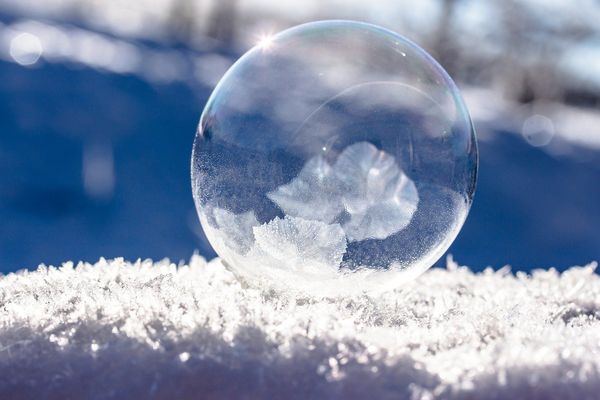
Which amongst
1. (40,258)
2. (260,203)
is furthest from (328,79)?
(40,258)

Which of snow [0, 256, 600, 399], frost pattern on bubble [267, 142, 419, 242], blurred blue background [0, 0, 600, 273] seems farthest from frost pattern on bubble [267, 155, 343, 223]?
blurred blue background [0, 0, 600, 273]

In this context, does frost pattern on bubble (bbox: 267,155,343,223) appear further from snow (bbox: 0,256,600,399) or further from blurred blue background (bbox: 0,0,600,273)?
blurred blue background (bbox: 0,0,600,273)

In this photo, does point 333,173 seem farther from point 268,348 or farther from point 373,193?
point 268,348

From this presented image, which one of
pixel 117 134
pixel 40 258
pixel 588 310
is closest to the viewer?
pixel 588 310

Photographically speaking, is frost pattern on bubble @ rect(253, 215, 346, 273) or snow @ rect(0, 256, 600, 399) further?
frost pattern on bubble @ rect(253, 215, 346, 273)

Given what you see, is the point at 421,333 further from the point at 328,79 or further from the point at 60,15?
the point at 60,15

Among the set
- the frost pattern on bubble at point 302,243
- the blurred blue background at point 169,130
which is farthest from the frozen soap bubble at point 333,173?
the blurred blue background at point 169,130

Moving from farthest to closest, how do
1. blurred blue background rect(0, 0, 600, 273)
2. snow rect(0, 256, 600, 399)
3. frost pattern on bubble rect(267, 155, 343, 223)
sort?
1. blurred blue background rect(0, 0, 600, 273)
2. frost pattern on bubble rect(267, 155, 343, 223)
3. snow rect(0, 256, 600, 399)
